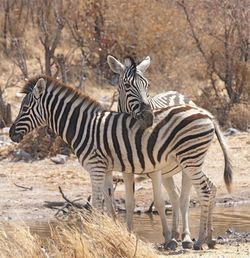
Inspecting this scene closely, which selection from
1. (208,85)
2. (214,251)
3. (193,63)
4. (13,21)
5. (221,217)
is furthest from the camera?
(13,21)

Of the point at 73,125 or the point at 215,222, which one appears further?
the point at 215,222

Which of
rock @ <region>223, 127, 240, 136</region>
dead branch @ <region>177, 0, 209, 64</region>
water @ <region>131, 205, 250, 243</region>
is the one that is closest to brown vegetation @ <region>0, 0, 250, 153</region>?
dead branch @ <region>177, 0, 209, 64</region>

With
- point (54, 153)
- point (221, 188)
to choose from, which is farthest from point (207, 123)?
point (54, 153)

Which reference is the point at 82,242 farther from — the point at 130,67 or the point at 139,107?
the point at 130,67

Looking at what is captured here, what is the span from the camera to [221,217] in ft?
44.4

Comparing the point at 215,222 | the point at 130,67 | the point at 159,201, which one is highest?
the point at 130,67

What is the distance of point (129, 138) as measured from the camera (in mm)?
10320

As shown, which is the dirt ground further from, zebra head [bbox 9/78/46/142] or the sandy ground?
zebra head [bbox 9/78/46/142]

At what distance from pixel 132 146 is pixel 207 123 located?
89 centimetres

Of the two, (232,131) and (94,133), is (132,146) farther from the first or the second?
(232,131)

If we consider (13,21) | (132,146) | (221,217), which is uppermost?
(13,21)

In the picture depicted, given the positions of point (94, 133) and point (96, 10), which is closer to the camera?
point (94, 133)

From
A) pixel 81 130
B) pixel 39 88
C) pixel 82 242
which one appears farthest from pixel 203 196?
pixel 82 242

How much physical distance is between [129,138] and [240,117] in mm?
10038
